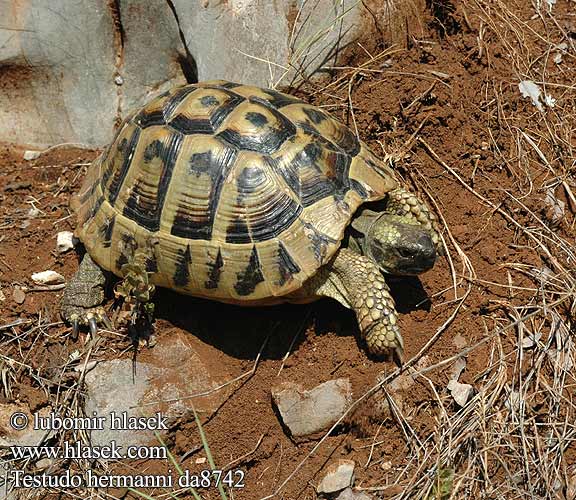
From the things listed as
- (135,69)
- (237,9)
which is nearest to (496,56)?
(237,9)

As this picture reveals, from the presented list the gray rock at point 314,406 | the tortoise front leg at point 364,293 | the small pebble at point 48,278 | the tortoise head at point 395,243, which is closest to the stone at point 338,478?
the gray rock at point 314,406

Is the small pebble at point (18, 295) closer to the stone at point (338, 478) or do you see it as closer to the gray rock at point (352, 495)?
the stone at point (338, 478)

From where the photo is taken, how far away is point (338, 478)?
10.4 feet

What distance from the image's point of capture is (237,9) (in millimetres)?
4445

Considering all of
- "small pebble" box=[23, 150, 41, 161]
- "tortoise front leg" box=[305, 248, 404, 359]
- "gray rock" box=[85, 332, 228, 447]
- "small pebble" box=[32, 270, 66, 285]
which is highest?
"tortoise front leg" box=[305, 248, 404, 359]

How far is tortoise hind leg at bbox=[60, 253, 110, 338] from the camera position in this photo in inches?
148

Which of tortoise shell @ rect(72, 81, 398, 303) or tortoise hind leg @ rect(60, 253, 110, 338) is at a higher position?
tortoise shell @ rect(72, 81, 398, 303)

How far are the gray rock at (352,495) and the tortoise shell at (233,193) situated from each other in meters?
0.98

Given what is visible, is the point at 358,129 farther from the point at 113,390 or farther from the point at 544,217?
the point at 113,390

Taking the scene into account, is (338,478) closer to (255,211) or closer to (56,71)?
(255,211)

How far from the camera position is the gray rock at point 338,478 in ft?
10.4

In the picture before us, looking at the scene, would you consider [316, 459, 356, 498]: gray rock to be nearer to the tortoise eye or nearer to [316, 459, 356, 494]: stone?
[316, 459, 356, 494]: stone

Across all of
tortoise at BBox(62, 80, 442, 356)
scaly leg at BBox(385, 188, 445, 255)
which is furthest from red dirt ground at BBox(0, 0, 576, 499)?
tortoise at BBox(62, 80, 442, 356)

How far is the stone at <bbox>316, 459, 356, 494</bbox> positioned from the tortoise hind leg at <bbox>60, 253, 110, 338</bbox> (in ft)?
4.82
